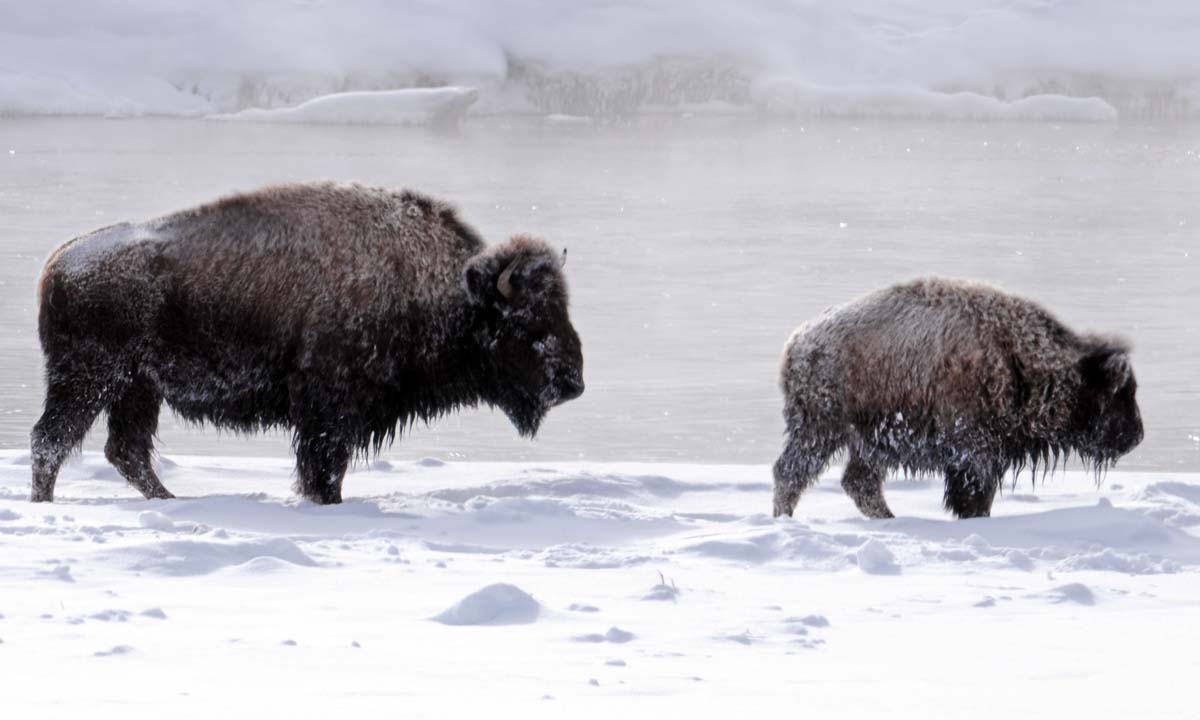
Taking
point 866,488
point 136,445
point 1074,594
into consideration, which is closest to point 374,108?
point 136,445

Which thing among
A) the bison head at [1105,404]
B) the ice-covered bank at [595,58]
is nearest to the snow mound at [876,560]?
the bison head at [1105,404]

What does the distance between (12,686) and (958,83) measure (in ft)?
170

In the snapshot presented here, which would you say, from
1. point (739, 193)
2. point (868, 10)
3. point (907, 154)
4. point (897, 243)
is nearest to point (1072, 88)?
point (868, 10)

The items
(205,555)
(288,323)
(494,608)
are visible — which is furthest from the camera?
(288,323)

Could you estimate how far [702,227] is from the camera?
21062mm

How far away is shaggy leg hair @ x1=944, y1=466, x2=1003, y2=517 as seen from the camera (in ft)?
19.3

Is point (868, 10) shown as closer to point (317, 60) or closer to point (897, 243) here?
point (317, 60)

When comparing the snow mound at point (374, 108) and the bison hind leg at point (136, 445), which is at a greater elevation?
the snow mound at point (374, 108)

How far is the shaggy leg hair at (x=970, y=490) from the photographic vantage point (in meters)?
5.88

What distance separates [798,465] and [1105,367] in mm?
1131

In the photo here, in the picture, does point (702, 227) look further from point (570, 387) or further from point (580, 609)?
point (580, 609)

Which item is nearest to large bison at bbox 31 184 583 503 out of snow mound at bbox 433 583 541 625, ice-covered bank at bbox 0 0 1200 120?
snow mound at bbox 433 583 541 625

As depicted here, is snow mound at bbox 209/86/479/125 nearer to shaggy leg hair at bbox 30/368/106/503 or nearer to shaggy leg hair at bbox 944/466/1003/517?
shaggy leg hair at bbox 30/368/106/503

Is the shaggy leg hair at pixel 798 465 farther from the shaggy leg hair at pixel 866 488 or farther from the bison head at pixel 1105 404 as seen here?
the bison head at pixel 1105 404
